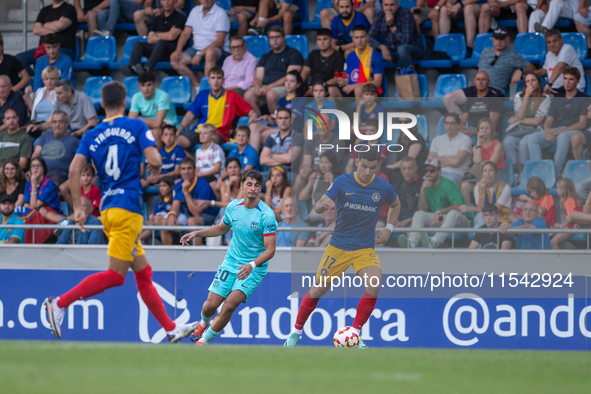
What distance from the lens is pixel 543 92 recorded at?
9.78m

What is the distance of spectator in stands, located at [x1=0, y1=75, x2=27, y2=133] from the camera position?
37.8ft

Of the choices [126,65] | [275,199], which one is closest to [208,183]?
[275,199]

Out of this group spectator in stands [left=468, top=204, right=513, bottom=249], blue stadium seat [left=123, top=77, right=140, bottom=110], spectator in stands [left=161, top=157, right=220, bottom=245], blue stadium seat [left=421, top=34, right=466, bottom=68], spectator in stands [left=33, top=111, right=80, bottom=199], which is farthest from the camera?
blue stadium seat [left=123, top=77, right=140, bottom=110]

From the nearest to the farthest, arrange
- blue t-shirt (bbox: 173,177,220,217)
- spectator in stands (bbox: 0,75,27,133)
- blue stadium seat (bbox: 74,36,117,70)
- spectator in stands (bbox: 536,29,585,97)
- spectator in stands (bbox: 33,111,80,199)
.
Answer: blue t-shirt (bbox: 173,177,220,217) → spectator in stands (bbox: 536,29,585,97) → spectator in stands (bbox: 33,111,80,199) → spectator in stands (bbox: 0,75,27,133) → blue stadium seat (bbox: 74,36,117,70)

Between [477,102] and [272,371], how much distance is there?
6707 millimetres

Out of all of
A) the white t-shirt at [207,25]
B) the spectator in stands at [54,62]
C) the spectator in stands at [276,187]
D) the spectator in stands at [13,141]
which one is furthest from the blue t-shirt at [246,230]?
the spectator in stands at [54,62]

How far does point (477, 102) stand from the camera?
979cm

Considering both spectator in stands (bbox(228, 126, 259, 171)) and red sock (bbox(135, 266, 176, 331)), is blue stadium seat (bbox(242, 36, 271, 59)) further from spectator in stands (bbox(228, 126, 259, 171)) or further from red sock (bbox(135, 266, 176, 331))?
red sock (bbox(135, 266, 176, 331))

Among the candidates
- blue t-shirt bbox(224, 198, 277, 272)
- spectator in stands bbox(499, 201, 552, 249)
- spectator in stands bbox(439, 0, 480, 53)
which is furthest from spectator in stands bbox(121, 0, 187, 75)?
spectator in stands bbox(499, 201, 552, 249)

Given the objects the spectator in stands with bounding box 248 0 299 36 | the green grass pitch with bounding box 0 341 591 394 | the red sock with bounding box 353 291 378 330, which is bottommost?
the red sock with bounding box 353 291 378 330

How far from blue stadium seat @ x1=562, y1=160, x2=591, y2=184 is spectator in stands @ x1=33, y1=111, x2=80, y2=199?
7.12 metres

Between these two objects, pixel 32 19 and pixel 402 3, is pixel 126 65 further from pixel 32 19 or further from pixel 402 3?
pixel 402 3

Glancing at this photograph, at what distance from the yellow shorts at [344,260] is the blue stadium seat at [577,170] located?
10.2ft

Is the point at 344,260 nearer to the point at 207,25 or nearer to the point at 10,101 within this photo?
the point at 207,25
